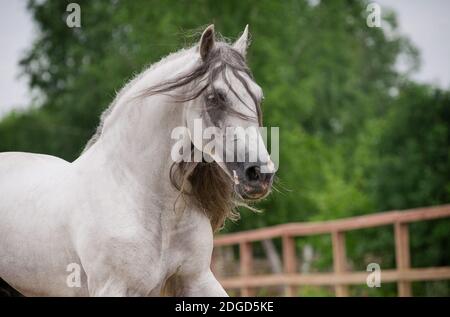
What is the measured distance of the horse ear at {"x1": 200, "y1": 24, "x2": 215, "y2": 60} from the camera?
13.6 ft

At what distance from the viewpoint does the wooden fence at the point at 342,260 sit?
820cm

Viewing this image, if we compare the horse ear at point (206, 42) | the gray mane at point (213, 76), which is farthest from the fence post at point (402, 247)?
the horse ear at point (206, 42)

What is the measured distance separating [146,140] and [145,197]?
35cm

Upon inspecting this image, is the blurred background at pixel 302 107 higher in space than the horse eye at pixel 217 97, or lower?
higher

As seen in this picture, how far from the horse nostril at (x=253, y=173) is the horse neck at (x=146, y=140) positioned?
0.60 m

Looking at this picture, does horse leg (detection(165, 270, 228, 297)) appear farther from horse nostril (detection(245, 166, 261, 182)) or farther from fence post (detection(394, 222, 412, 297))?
fence post (detection(394, 222, 412, 297))

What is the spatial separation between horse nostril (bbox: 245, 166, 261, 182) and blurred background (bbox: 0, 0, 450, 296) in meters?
4.62

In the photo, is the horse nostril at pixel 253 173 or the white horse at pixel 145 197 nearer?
the horse nostril at pixel 253 173

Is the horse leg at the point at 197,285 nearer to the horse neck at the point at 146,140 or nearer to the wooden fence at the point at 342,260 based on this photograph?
the horse neck at the point at 146,140

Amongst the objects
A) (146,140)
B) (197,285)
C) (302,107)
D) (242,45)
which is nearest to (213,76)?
(242,45)

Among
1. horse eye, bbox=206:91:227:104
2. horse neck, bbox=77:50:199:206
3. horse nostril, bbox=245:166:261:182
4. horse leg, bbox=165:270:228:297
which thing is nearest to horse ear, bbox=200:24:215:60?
horse neck, bbox=77:50:199:206
